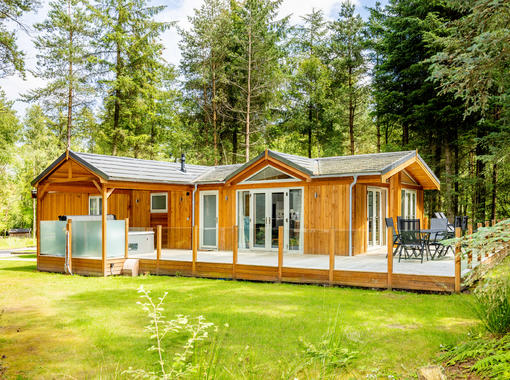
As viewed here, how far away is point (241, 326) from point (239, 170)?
26.5 feet

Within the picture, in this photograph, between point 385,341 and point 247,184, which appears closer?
point 385,341

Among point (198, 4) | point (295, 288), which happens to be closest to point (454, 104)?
point (295, 288)

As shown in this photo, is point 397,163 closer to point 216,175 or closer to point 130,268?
point 216,175

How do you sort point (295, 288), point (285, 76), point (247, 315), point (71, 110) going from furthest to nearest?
point (285, 76) < point (71, 110) < point (295, 288) < point (247, 315)

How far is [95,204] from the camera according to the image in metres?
17.1

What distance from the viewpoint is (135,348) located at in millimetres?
5121

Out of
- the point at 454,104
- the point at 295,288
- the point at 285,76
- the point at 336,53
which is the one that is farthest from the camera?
the point at 336,53

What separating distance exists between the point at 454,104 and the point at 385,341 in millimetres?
16831

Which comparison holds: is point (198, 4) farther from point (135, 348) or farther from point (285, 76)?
point (135, 348)

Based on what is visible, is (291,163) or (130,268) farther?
(291,163)

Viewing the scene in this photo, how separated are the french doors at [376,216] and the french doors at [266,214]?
2.33 meters

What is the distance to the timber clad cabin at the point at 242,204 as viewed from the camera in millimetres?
11422

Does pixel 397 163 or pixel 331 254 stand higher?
pixel 397 163

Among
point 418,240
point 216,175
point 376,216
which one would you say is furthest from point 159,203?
point 418,240
